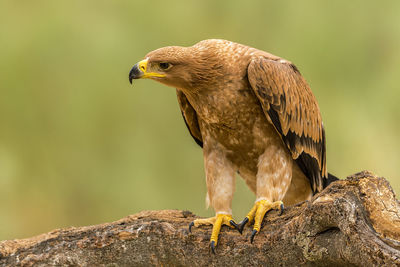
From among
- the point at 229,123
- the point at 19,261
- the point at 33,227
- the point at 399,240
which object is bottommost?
the point at 33,227

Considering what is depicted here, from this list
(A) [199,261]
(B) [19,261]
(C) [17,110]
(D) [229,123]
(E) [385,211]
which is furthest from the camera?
(C) [17,110]

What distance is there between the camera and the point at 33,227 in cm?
525

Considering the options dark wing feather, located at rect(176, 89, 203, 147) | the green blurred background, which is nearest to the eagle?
dark wing feather, located at rect(176, 89, 203, 147)

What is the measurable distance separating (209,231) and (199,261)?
0.20m

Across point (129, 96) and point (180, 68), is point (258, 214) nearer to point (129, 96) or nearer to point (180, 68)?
point (180, 68)

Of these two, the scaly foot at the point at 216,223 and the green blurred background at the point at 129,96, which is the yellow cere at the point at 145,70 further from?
the green blurred background at the point at 129,96

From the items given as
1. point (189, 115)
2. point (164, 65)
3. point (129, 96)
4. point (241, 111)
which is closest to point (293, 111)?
point (241, 111)

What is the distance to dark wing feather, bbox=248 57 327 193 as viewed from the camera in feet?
10.3

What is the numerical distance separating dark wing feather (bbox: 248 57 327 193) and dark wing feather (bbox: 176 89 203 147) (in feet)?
1.99

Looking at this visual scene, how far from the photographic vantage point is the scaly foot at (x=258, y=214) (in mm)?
2693

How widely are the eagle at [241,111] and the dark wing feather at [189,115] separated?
16 centimetres

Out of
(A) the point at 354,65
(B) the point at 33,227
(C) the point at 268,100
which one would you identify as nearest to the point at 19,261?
(C) the point at 268,100

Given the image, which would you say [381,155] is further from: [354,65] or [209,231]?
[209,231]

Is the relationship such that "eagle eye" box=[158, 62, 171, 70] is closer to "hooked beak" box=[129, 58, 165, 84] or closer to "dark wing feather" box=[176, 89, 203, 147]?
"hooked beak" box=[129, 58, 165, 84]
